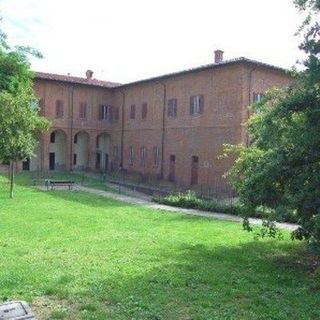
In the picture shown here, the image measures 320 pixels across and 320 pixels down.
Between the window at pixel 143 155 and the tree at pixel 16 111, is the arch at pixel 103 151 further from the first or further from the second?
the tree at pixel 16 111

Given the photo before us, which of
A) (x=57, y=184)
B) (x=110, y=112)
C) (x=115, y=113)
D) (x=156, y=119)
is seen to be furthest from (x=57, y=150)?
(x=57, y=184)

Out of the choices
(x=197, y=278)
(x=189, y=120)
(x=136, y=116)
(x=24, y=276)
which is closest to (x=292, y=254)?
(x=197, y=278)

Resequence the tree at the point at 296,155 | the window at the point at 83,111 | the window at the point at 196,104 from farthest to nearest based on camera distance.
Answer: the window at the point at 83,111, the window at the point at 196,104, the tree at the point at 296,155

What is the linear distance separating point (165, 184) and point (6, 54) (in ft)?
46.0

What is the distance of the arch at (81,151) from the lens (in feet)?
149

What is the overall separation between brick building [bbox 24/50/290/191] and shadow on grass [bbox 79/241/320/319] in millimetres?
13684

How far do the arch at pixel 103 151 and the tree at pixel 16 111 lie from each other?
15.8 meters

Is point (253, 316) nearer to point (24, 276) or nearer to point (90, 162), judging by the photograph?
point (24, 276)

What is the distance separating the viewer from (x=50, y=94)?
4109 cm

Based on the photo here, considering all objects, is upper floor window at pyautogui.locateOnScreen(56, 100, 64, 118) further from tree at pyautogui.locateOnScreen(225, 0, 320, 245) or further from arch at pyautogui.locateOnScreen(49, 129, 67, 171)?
tree at pyautogui.locateOnScreen(225, 0, 320, 245)

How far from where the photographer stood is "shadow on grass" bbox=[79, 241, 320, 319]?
6746mm

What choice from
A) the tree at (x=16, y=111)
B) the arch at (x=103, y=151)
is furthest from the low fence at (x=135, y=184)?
the tree at (x=16, y=111)

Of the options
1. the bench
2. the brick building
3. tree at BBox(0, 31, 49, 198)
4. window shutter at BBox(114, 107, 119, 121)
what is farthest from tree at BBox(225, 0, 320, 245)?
window shutter at BBox(114, 107, 119, 121)

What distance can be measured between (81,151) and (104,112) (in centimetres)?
470
